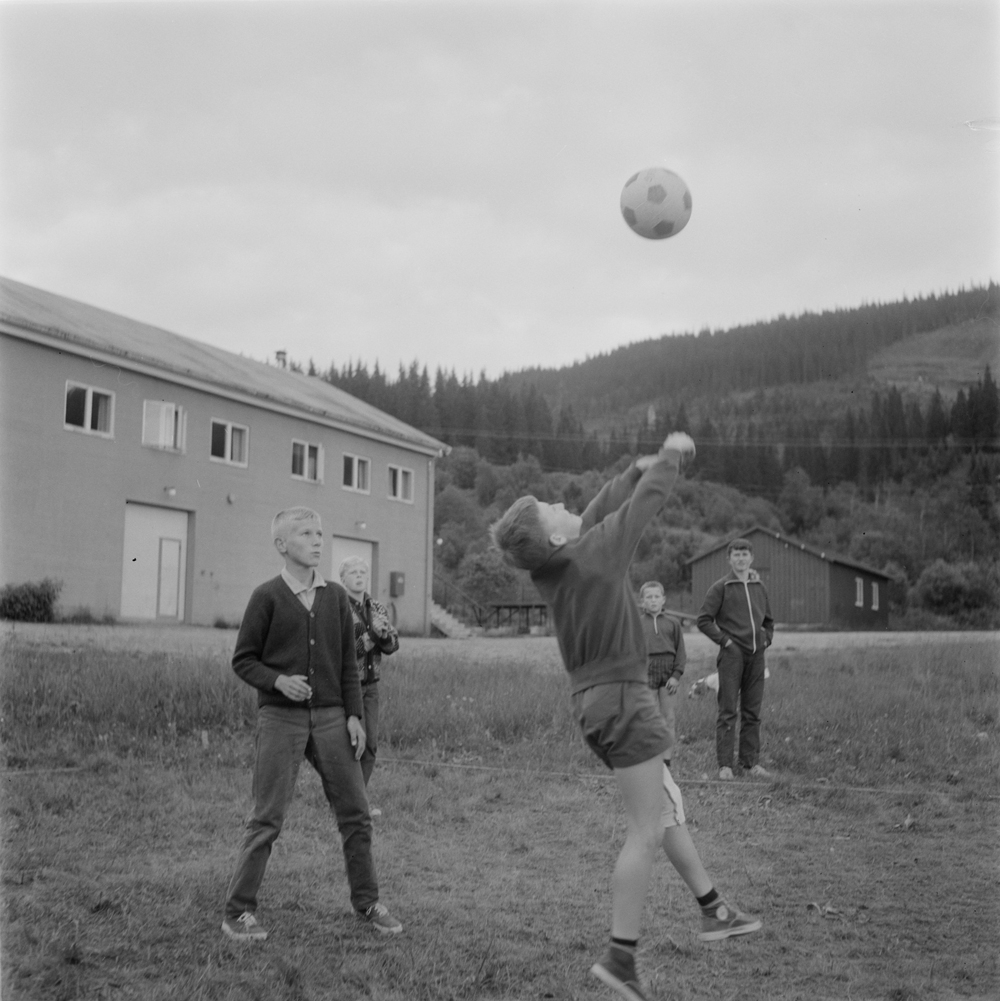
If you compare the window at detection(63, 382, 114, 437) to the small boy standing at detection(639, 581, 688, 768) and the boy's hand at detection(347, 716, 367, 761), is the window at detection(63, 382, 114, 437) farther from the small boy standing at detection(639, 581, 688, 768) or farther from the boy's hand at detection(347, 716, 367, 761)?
the boy's hand at detection(347, 716, 367, 761)

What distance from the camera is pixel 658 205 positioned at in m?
6.44

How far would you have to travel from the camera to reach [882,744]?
10438 mm

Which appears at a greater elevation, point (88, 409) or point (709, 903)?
point (88, 409)

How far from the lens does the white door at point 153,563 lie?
82.7 ft

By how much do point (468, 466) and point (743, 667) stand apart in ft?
207

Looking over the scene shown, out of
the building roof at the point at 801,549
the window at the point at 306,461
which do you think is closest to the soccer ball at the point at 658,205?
the window at the point at 306,461

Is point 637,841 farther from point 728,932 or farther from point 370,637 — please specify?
point 370,637

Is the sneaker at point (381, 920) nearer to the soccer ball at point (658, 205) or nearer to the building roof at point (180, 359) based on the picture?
the soccer ball at point (658, 205)

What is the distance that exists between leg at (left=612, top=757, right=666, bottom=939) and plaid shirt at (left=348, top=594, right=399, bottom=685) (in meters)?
3.09

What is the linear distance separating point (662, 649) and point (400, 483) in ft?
89.0

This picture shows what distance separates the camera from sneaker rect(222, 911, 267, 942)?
4.64 meters

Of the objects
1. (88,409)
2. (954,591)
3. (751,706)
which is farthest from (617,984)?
(954,591)

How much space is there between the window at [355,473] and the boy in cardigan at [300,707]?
27794 mm

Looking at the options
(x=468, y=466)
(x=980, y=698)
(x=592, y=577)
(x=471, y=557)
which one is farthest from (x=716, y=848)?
(x=468, y=466)
